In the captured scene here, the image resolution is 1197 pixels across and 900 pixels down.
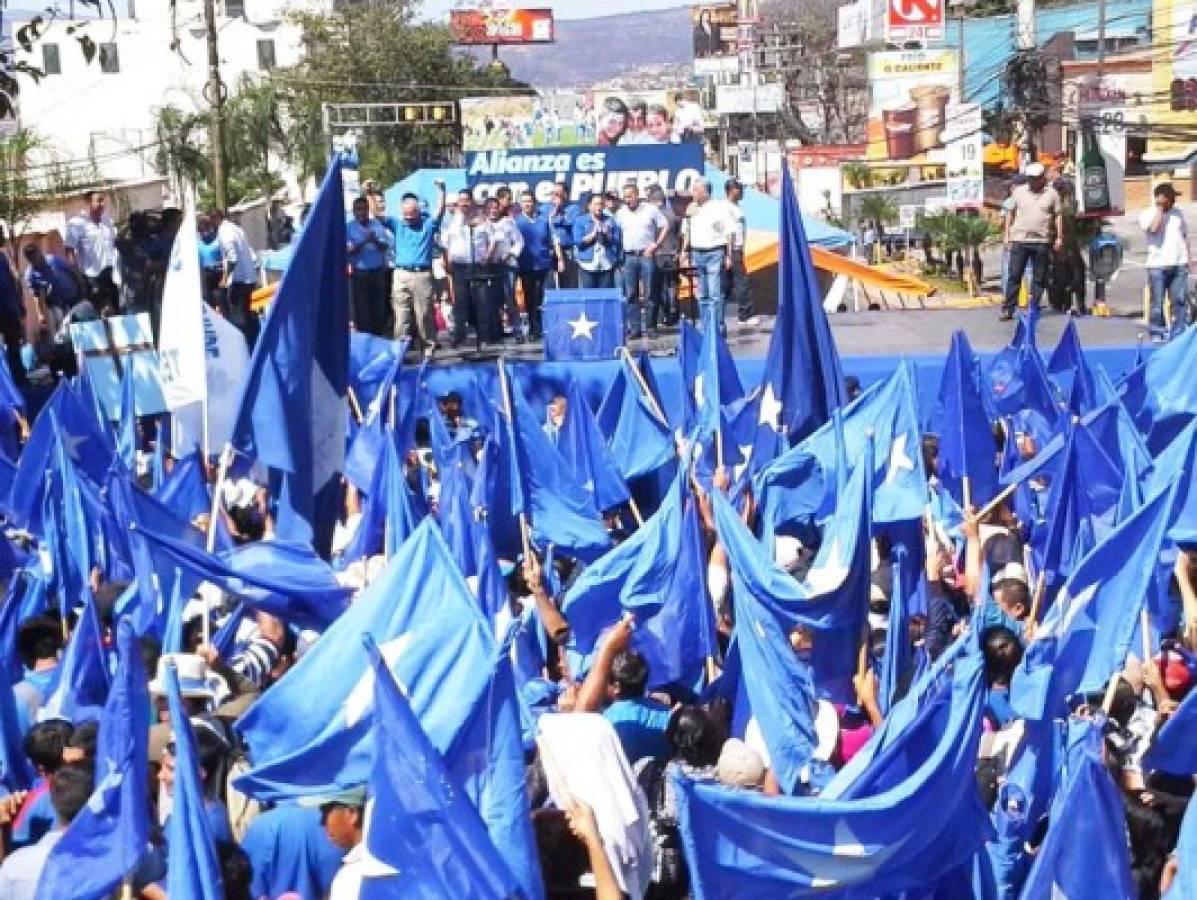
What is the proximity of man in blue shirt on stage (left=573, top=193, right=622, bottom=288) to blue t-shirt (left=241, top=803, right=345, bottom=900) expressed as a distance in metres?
12.8

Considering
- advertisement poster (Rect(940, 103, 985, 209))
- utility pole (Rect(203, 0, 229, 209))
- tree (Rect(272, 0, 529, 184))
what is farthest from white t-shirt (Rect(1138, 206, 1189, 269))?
tree (Rect(272, 0, 529, 184))

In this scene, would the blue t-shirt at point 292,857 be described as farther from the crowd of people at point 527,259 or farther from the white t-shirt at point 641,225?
the white t-shirt at point 641,225

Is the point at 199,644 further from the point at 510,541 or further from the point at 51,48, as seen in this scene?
the point at 51,48

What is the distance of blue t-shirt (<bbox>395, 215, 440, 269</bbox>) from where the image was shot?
18.0 m

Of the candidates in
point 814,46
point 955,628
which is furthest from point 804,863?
point 814,46

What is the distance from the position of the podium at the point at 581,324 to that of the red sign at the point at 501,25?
91204 millimetres

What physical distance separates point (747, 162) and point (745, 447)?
50764 mm

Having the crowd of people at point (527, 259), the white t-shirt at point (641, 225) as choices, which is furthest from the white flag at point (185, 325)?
the white t-shirt at point (641, 225)

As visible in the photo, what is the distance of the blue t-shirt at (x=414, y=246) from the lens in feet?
59.1

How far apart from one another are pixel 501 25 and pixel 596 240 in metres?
95.0

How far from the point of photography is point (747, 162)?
62.4 m

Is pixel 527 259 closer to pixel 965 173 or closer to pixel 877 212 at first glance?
pixel 965 173

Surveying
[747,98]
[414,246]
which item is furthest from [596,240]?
[747,98]

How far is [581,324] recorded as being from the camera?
17594mm
